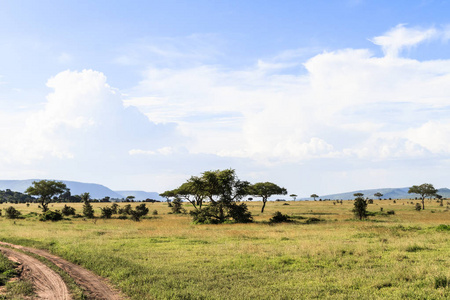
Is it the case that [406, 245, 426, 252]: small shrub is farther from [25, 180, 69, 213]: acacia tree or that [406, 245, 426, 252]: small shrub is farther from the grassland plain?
[25, 180, 69, 213]: acacia tree

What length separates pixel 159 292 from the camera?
42.8ft

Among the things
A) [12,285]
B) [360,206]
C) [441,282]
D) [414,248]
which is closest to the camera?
[441,282]

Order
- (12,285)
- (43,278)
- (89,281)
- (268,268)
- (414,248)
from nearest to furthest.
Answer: (12,285) → (89,281) → (43,278) → (268,268) → (414,248)

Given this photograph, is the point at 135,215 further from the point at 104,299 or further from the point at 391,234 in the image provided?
the point at 104,299

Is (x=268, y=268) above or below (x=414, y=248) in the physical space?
below

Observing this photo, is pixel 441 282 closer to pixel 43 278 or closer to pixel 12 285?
pixel 43 278

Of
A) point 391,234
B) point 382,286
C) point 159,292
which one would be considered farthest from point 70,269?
point 391,234

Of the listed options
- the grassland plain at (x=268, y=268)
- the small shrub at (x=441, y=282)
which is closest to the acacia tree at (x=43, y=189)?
the grassland plain at (x=268, y=268)

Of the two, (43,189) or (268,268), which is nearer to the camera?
(268,268)

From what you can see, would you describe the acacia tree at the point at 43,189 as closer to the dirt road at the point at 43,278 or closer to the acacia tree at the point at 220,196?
the acacia tree at the point at 220,196

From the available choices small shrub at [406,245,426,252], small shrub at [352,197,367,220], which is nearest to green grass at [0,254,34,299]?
small shrub at [406,245,426,252]

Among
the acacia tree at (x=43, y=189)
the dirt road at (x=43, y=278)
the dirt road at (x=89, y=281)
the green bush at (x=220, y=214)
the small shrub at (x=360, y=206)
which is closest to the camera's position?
the dirt road at (x=43, y=278)

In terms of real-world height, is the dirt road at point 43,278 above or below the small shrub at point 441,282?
below

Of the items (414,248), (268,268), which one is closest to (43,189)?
(268,268)
